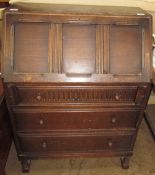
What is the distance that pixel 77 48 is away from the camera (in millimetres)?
1377

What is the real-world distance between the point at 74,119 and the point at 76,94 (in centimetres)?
22

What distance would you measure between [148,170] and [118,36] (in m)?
1.22

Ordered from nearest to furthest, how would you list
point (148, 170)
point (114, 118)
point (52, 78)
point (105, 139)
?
point (52, 78)
point (114, 118)
point (105, 139)
point (148, 170)

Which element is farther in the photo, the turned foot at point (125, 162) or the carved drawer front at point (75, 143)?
the turned foot at point (125, 162)

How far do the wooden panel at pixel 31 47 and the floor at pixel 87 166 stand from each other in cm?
97

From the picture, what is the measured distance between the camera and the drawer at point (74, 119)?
1517 mm

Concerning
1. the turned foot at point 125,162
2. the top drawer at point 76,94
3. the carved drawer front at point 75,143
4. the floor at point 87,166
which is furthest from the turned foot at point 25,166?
the turned foot at point 125,162

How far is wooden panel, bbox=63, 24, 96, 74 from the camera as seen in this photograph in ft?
4.50

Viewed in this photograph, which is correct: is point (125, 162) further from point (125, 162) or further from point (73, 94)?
point (73, 94)

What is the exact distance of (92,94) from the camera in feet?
4.76

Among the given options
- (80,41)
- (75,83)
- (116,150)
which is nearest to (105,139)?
(116,150)

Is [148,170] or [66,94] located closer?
[66,94]

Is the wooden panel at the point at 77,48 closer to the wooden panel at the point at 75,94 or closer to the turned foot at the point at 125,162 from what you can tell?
the wooden panel at the point at 75,94

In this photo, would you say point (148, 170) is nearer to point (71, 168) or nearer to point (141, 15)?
point (71, 168)
